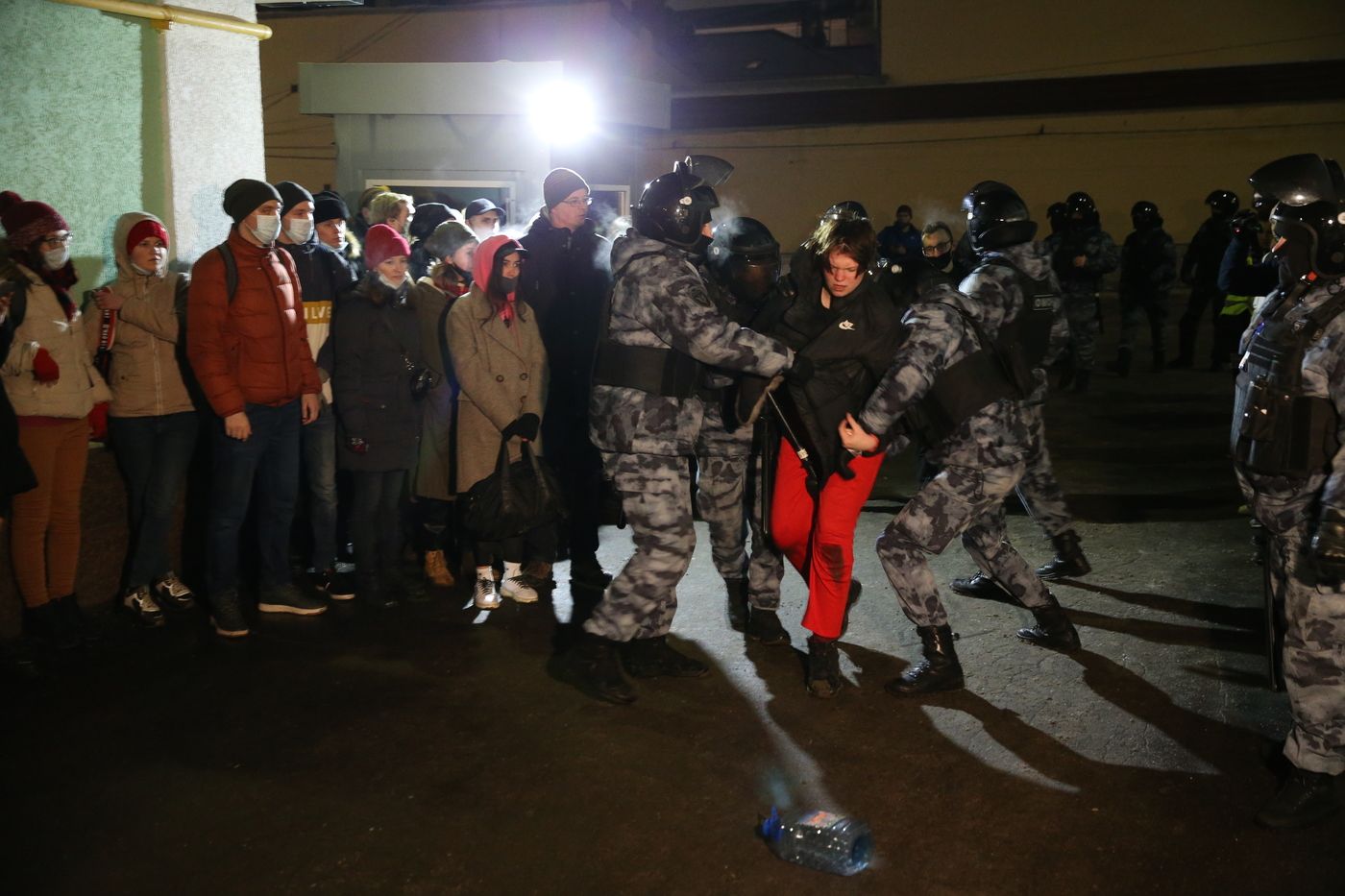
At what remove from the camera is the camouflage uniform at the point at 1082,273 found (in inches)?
485

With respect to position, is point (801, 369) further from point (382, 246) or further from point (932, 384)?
point (382, 246)

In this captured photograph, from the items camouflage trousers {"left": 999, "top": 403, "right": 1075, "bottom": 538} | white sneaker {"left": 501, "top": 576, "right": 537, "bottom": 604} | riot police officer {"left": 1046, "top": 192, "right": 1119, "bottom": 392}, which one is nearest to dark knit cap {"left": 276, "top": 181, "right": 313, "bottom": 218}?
white sneaker {"left": 501, "top": 576, "right": 537, "bottom": 604}

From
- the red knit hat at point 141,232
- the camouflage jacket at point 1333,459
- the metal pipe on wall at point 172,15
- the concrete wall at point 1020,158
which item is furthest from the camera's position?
the concrete wall at point 1020,158

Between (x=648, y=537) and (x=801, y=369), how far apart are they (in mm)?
901

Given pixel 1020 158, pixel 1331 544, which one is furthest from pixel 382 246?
pixel 1020 158

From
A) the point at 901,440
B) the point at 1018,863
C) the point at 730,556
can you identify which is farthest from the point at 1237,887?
the point at 730,556

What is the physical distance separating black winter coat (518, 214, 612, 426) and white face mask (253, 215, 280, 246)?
130cm

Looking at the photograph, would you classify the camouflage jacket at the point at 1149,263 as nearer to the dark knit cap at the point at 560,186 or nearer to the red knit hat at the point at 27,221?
the dark knit cap at the point at 560,186

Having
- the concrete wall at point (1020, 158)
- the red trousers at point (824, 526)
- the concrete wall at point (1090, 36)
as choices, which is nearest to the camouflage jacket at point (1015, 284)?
the red trousers at point (824, 526)

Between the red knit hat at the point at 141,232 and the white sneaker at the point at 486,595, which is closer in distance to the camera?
the red knit hat at the point at 141,232

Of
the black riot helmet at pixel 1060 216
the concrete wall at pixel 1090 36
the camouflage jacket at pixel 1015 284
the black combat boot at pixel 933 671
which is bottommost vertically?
the black combat boot at pixel 933 671

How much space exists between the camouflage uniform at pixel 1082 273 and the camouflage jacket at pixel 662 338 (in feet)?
28.2

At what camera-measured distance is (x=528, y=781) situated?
406 centimetres

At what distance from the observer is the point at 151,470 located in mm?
5664
